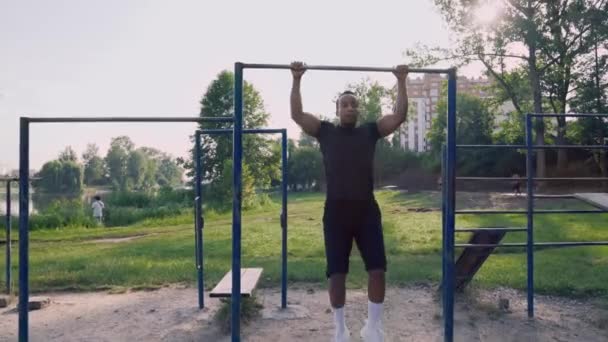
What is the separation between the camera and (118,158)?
211ft

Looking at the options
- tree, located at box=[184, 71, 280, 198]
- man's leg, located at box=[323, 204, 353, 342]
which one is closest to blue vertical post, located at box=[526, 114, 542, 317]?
man's leg, located at box=[323, 204, 353, 342]

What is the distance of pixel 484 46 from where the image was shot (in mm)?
23047

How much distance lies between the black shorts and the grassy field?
2.91 m

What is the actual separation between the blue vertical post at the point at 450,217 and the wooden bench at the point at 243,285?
4.88 feet

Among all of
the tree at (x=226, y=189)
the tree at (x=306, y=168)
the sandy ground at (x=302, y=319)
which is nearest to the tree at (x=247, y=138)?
the tree at (x=226, y=189)

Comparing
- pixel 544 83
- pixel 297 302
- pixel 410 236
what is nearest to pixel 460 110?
pixel 544 83

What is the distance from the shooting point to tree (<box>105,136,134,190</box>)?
62781mm

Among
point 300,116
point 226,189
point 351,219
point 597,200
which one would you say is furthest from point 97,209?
point 597,200

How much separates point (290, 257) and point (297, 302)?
2.88 meters

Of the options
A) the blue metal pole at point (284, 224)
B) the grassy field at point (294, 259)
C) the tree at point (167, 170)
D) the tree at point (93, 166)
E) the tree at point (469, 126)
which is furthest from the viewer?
the tree at point (167, 170)

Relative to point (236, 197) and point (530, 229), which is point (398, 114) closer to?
point (236, 197)

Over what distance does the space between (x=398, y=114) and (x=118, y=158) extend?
6567 centimetres

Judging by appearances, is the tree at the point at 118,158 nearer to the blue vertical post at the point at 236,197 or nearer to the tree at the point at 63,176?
the tree at the point at 63,176

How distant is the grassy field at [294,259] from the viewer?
6.15 metres
